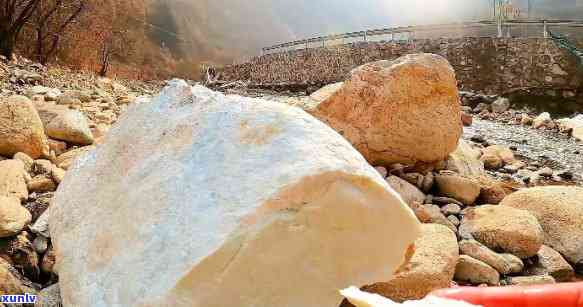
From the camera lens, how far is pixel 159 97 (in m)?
3.16

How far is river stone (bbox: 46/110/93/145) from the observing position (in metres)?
5.05

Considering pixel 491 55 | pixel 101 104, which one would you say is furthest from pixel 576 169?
pixel 491 55

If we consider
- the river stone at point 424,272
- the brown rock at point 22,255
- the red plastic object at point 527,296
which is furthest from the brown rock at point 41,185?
the red plastic object at point 527,296

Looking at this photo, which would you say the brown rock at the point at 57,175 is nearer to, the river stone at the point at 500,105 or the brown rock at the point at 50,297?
the brown rock at the point at 50,297

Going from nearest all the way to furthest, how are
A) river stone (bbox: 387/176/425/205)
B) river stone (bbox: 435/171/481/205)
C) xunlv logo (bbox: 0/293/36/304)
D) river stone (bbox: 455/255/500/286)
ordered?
xunlv logo (bbox: 0/293/36/304), river stone (bbox: 455/255/500/286), river stone (bbox: 387/176/425/205), river stone (bbox: 435/171/481/205)

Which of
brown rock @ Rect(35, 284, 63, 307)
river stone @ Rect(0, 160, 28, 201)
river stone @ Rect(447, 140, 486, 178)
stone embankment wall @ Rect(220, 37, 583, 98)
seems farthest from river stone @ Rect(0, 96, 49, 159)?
stone embankment wall @ Rect(220, 37, 583, 98)

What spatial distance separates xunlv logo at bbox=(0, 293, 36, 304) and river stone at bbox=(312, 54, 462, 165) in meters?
3.33

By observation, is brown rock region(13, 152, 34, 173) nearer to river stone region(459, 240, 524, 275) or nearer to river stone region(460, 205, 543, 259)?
river stone region(459, 240, 524, 275)

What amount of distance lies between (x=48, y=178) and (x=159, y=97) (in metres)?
1.54

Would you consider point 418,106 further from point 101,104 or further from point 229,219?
point 101,104

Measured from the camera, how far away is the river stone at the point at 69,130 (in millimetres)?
5051

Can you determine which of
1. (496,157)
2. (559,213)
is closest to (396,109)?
(559,213)

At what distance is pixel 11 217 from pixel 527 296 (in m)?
2.89

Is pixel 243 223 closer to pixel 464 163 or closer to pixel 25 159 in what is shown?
pixel 25 159
